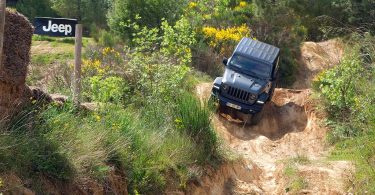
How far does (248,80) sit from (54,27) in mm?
8687

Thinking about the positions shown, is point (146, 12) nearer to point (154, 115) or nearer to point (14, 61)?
point (154, 115)

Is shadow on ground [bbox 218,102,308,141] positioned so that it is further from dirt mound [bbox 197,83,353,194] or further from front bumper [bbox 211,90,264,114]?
front bumper [bbox 211,90,264,114]

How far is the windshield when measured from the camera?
1606 cm

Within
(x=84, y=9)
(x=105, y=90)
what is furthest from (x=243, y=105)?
(x=84, y=9)

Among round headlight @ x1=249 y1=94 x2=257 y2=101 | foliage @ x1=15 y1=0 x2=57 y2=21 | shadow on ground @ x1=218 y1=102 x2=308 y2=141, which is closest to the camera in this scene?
round headlight @ x1=249 y1=94 x2=257 y2=101

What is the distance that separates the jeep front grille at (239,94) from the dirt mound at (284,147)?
754mm

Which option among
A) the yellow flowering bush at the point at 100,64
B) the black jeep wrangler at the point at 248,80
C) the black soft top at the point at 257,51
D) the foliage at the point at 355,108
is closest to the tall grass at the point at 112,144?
the foliage at the point at 355,108

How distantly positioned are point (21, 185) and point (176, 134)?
4.05 metres

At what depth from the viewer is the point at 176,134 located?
931 centimetres

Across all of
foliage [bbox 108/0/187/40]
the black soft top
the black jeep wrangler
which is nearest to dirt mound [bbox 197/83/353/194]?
the black jeep wrangler

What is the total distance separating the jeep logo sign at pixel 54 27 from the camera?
7668 millimetres

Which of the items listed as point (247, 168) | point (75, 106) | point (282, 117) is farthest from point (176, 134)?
point (282, 117)

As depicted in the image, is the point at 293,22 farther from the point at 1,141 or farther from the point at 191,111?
the point at 1,141

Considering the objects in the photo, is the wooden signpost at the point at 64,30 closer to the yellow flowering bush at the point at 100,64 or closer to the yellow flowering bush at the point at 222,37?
the yellow flowering bush at the point at 100,64
